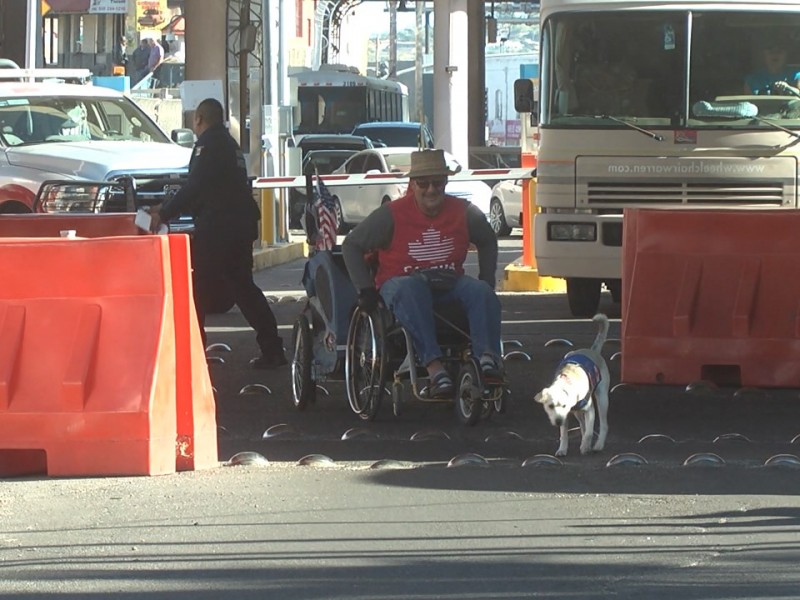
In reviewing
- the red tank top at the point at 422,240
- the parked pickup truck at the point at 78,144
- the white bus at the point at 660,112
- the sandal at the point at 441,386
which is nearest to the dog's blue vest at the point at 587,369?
the sandal at the point at 441,386

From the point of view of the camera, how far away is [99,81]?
48.8 metres

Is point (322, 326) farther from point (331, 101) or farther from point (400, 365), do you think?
point (331, 101)

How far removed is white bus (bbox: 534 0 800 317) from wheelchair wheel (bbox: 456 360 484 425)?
4551 millimetres

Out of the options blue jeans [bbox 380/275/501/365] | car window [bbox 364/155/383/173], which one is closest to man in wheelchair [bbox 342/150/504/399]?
blue jeans [bbox 380/275/501/365]

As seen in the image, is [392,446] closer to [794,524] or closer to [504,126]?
[794,524]

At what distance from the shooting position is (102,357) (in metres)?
7.84

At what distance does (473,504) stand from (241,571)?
1.47m

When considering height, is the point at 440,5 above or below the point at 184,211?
above

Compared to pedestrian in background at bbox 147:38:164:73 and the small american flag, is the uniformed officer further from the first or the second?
pedestrian in background at bbox 147:38:164:73

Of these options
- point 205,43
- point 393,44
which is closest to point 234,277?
point 205,43

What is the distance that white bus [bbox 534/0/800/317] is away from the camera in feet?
42.8

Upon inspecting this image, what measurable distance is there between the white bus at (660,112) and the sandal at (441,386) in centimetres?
466

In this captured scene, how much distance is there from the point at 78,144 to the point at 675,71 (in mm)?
7111

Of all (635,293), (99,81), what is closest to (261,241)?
(635,293)
